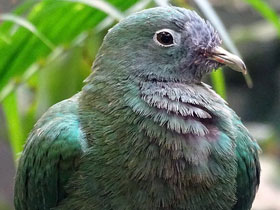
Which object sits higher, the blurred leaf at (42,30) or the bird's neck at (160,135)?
the blurred leaf at (42,30)

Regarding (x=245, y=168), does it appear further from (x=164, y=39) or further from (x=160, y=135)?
(x=164, y=39)

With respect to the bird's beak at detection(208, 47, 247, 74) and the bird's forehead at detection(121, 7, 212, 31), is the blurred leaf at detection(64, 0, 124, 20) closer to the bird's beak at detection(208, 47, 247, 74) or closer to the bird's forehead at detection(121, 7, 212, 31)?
the bird's forehead at detection(121, 7, 212, 31)

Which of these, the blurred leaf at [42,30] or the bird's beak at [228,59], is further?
the blurred leaf at [42,30]

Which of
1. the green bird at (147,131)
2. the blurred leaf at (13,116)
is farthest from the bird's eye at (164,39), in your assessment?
the blurred leaf at (13,116)

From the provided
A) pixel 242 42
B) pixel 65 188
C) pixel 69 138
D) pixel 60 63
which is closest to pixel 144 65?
pixel 69 138

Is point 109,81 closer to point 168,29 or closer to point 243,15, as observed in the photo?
point 168,29

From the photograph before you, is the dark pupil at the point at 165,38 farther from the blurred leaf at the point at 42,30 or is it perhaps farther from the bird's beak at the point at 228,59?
the blurred leaf at the point at 42,30

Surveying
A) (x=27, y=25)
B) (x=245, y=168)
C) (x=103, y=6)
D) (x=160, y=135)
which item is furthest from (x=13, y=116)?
(x=245, y=168)
